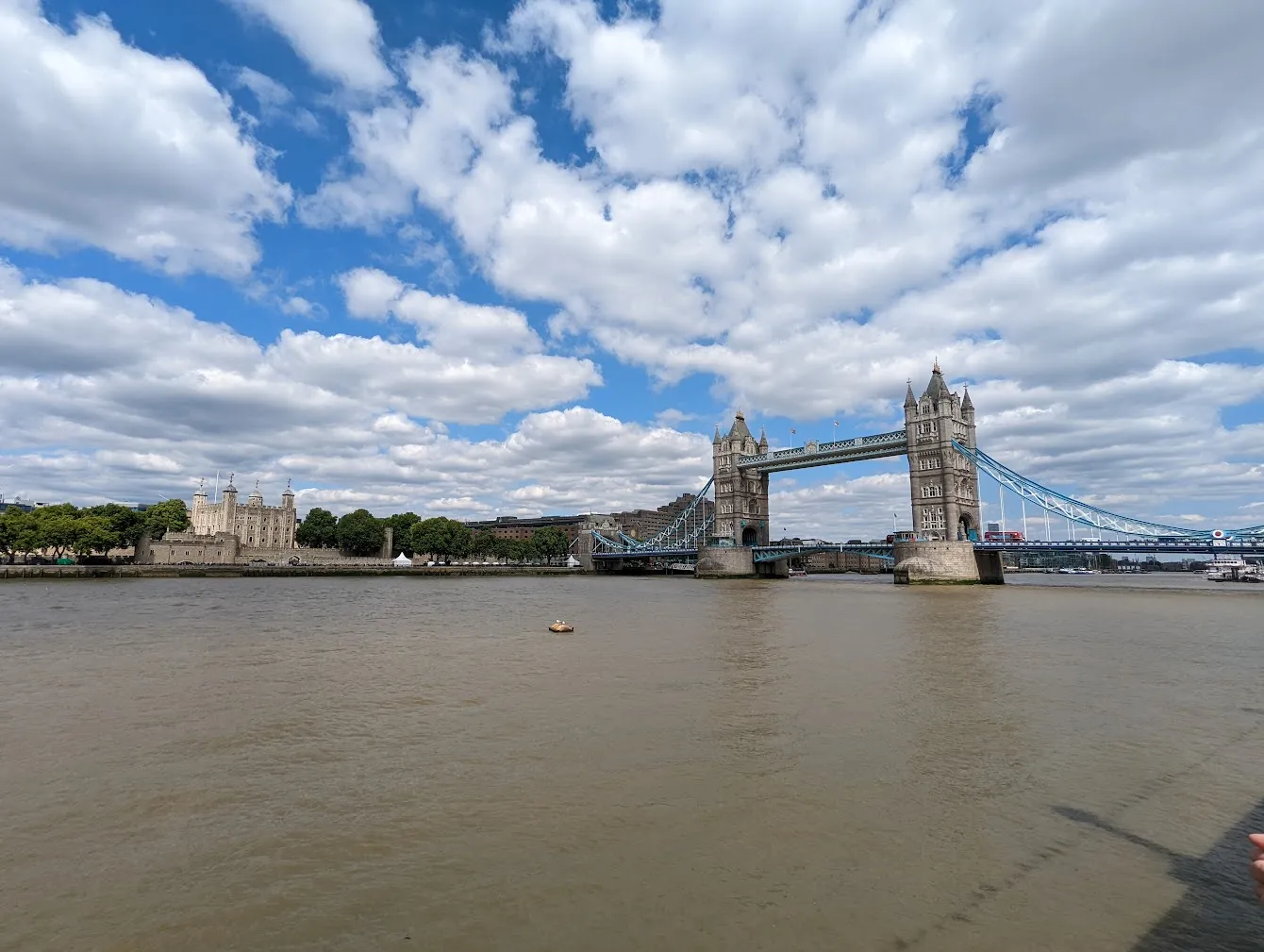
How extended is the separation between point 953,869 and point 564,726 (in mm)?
6939

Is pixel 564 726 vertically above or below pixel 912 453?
below

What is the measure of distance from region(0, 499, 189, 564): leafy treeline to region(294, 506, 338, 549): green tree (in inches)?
1230

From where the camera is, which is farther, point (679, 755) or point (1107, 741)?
point (1107, 741)

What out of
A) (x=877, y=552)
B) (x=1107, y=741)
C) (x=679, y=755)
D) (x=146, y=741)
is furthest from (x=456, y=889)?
(x=877, y=552)

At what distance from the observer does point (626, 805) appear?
8055 mm

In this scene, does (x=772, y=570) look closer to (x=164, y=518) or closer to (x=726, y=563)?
(x=726, y=563)

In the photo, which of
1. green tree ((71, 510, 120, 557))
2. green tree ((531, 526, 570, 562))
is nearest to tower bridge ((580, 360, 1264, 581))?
green tree ((531, 526, 570, 562))

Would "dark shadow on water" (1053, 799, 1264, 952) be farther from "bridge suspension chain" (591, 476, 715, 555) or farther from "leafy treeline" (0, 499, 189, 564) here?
"bridge suspension chain" (591, 476, 715, 555)

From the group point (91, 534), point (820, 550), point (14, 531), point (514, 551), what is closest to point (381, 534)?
point (514, 551)

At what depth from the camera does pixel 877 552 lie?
306 ft

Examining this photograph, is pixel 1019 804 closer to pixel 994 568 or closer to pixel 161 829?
pixel 161 829

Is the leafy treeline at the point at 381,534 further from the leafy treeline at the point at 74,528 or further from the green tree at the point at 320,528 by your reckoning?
the leafy treeline at the point at 74,528

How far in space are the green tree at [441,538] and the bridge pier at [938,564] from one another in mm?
87913

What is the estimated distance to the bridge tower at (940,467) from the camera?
8644 cm
